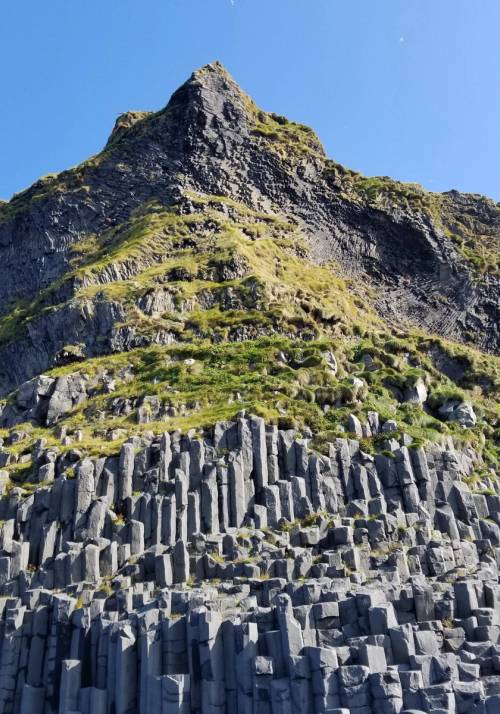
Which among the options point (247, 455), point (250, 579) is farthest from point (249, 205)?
point (250, 579)

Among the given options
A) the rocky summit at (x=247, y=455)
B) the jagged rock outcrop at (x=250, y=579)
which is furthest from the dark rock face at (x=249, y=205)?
the jagged rock outcrop at (x=250, y=579)

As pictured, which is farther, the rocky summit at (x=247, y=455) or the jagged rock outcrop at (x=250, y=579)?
the rocky summit at (x=247, y=455)

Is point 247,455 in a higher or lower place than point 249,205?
lower

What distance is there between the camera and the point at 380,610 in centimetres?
1453

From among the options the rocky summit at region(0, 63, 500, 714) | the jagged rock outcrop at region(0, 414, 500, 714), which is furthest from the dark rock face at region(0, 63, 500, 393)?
the jagged rock outcrop at region(0, 414, 500, 714)

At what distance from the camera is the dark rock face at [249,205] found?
2322 inches

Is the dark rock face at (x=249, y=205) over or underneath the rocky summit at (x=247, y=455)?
over

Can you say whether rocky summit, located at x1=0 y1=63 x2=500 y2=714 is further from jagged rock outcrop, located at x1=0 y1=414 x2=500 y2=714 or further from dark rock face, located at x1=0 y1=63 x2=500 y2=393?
dark rock face, located at x1=0 y1=63 x2=500 y2=393

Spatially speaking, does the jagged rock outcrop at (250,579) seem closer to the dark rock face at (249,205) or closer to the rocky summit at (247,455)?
the rocky summit at (247,455)

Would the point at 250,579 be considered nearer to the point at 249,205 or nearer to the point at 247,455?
the point at 247,455

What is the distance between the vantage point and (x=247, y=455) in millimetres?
24969

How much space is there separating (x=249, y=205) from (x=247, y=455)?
133ft

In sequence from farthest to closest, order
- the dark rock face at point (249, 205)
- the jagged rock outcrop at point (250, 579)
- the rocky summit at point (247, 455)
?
the dark rock face at point (249, 205), the rocky summit at point (247, 455), the jagged rock outcrop at point (250, 579)

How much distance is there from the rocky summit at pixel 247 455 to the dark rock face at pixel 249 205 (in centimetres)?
27
